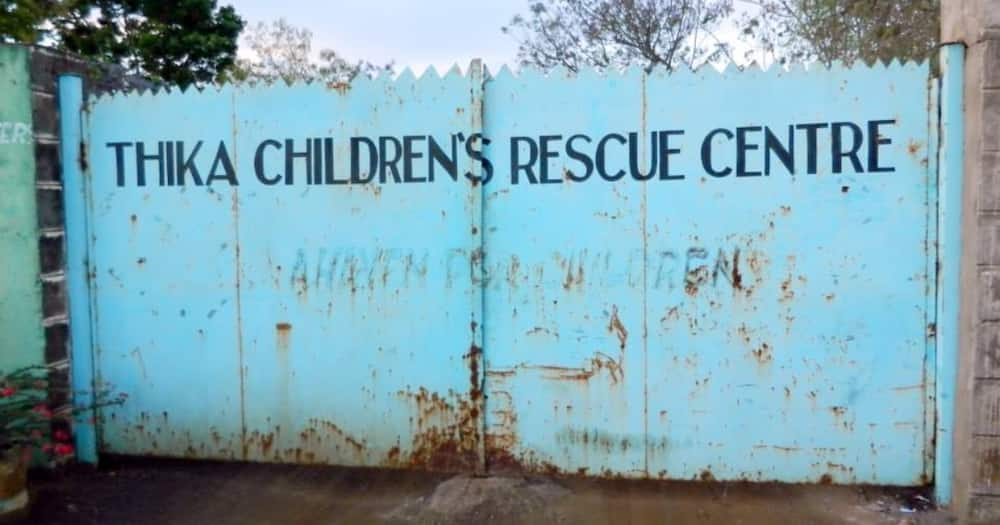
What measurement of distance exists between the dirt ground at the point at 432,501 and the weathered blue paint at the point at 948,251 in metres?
0.28

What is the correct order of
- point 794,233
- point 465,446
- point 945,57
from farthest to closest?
point 465,446 → point 794,233 → point 945,57

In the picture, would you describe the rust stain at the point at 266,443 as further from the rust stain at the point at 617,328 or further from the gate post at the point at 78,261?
the rust stain at the point at 617,328

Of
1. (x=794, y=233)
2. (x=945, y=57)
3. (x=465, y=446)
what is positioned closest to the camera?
(x=945, y=57)

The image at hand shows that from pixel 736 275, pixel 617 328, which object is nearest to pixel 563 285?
pixel 617 328

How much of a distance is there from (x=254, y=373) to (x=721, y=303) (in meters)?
2.22

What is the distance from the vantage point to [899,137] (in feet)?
11.2

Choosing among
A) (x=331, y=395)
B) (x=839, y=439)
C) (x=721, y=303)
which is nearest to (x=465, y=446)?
(x=331, y=395)

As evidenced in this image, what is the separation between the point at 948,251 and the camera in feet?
11.0

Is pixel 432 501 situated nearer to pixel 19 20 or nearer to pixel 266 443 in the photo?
pixel 266 443

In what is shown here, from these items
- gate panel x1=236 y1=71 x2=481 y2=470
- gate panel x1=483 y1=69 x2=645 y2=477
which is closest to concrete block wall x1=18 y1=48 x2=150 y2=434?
gate panel x1=236 y1=71 x2=481 y2=470

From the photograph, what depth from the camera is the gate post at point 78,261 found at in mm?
4016

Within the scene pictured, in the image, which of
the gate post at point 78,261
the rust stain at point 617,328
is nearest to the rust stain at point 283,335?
the gate post at point 78,261

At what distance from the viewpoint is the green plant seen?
3512 mm

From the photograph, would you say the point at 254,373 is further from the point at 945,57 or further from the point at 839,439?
the point at 945,57
